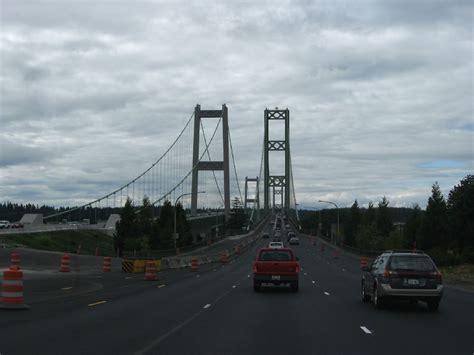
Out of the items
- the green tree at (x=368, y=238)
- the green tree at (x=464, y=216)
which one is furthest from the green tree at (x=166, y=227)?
the green tree at (x=368, y=238)

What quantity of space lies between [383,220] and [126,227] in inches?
3161

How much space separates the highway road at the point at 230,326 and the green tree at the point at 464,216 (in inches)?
1814

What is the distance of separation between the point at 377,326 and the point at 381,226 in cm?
14340

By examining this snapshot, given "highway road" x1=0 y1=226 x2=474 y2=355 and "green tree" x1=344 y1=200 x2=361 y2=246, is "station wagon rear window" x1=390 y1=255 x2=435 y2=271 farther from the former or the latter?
"green tree" x1=344 y1=200 x2=361 y2=246

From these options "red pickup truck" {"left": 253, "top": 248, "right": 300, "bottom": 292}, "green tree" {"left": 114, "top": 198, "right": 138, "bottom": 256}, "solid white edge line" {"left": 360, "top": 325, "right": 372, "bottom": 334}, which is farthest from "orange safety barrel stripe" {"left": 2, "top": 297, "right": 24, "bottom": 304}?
"green tree" {"left": 114, "top": 198, "right": 138, "bottom": 256}

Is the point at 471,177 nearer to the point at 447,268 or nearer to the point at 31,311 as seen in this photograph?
the point at 447,268

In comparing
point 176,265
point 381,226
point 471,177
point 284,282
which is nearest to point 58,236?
point 176,265

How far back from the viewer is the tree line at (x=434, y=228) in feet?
227

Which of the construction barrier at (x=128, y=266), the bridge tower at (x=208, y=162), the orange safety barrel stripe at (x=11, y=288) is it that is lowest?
the construction barrier at (x=128, y=266)

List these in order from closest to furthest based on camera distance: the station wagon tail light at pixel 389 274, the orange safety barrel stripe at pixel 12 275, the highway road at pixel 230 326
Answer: the highway road at pixel 230 326 < the orange safety barrel stripe at pixel 12 275 < the station wagon tail light at pixel 389 274

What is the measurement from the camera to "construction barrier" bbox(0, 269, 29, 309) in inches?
722

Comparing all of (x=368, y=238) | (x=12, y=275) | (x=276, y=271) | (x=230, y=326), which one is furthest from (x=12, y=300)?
(x=368, y=238)

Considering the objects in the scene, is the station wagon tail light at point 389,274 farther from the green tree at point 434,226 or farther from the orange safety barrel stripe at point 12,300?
the green tree at point 434,226

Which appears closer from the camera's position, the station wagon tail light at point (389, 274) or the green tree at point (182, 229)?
the station wagon tail light at point (389, 274)
